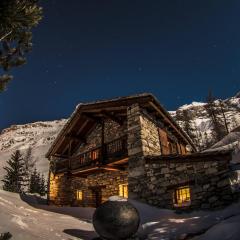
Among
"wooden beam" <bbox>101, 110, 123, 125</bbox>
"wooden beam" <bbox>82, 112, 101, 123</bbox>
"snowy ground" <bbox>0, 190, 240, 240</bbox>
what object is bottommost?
"snowy ground" <bbox>0, 190, 240, 240</bbox>

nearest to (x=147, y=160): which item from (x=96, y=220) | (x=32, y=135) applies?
(x=96, y=220)

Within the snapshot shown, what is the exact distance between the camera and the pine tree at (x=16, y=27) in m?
5.98

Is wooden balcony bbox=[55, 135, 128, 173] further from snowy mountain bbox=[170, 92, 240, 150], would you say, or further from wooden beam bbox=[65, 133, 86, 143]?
snowy mountain bbox=[170, 92, 240, 150]

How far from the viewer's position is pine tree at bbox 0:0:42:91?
5.98 metres

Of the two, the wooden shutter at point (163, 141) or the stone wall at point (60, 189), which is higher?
the wooden shutter at point (163, 141)

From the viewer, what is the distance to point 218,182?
Answer: 32.5 ft

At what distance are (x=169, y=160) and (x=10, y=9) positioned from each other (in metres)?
8.52

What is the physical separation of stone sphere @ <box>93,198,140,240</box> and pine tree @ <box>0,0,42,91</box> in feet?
15.2

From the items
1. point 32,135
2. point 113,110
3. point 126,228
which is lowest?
point 126,228

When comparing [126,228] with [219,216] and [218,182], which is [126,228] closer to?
[219,216]

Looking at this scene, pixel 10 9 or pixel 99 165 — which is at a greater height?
pixel 10 9

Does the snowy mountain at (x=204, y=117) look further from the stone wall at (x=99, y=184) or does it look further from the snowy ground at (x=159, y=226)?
the snowy ground at (x=159, y=226)

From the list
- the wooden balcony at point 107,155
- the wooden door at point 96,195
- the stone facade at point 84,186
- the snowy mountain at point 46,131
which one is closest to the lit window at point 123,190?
the stone facade at point 84,186

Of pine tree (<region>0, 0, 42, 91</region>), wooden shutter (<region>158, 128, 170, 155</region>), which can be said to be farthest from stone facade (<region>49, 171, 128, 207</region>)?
pine tree (<region>0, 0, 42, 91</region>)
